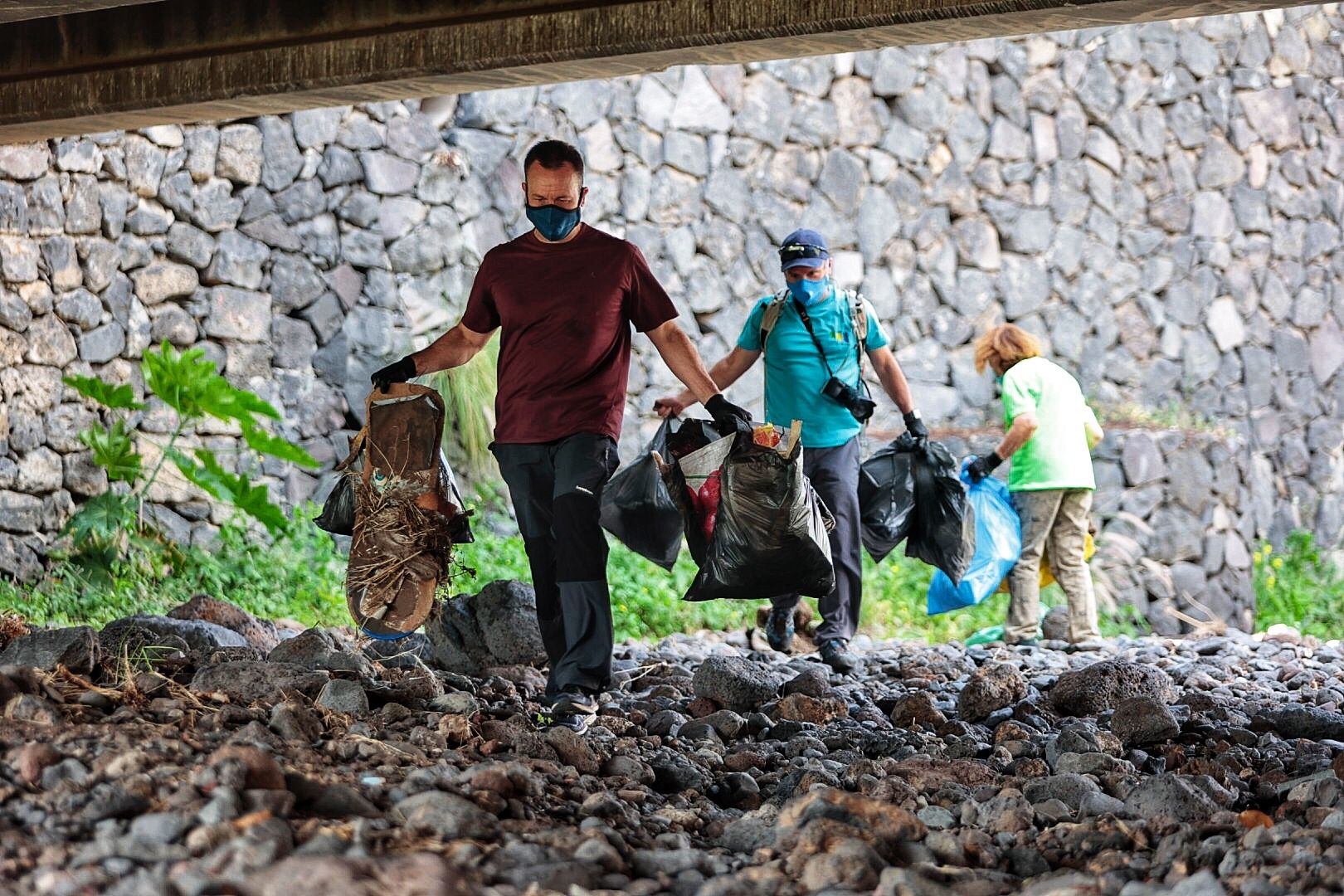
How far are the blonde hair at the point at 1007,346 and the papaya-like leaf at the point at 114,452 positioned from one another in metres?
4.50

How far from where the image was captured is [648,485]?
493 cm

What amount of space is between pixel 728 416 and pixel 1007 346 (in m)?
3.45

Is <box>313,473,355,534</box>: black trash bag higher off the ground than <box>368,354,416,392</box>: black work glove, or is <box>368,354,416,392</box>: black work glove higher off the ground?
<box>368,354,416,392</box>: black work glove

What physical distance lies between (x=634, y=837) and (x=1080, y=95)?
10240 millimetres

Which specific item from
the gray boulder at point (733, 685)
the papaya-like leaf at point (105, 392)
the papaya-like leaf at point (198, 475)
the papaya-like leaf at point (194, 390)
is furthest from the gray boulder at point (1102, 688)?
the papaya-like leaf at point (105, 392)

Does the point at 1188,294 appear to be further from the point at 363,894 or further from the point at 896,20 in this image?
the point at 363,894

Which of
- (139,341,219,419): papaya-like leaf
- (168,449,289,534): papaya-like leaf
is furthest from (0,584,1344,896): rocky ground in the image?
(139,341,219,419): papaya-like leaf

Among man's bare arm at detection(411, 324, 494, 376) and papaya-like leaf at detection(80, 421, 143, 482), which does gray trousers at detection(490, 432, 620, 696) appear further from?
papaya-like leaf at detection(80, 421, 143, 482)

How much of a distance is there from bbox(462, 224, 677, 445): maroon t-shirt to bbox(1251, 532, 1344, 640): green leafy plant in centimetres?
759

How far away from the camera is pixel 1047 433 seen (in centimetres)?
743

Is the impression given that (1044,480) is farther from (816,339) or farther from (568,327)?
(568,327)

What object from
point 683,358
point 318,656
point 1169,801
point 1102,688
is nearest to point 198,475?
point 318,656

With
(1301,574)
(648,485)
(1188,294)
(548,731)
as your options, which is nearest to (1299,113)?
(1188,294)

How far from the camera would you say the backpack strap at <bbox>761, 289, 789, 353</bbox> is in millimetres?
6336
